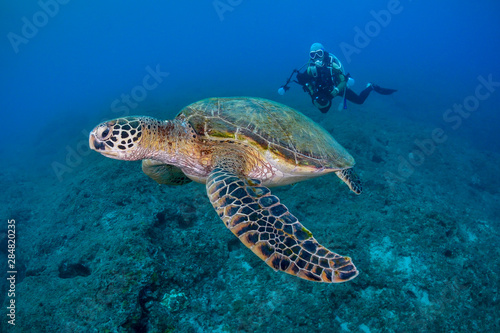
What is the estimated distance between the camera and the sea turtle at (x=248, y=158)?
1946mm

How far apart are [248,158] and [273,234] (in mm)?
1360

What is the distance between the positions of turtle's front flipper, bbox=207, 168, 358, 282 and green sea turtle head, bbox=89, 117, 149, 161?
1.05 meters

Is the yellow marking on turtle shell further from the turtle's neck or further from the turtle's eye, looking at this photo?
the turtle's eye

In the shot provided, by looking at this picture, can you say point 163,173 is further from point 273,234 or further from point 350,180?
point 350,180

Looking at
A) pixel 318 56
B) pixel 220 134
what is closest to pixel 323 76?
pixel 318 56

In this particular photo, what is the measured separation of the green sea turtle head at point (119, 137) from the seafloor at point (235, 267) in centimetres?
95

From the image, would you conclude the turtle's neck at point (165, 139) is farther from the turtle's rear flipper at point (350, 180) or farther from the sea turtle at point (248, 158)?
the turtle's rear flipper at point (350, 180)

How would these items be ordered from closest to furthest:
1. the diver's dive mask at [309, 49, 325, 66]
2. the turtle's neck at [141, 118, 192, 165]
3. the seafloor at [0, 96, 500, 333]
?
the seafloor at [0, 96, 500, 333]
the turtle's neck at [141, 118, 192, 165]
the diver's dive mask at [309, 49, 325, 66]

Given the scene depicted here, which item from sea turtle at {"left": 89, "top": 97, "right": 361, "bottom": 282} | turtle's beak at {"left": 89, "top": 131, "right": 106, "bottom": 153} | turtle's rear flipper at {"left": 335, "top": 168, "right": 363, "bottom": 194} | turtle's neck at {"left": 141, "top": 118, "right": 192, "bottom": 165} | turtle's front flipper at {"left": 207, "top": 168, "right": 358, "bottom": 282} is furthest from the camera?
turtle's rear flipper at {"left": 335, "top": 168, "right": 363, "bottom": 194}

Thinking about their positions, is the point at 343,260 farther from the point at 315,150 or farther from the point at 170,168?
the point at 170,168

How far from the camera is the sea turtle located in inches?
76.6

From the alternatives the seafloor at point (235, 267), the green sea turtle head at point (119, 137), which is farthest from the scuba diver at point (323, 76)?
the green sea turtle head at point (119, 137)

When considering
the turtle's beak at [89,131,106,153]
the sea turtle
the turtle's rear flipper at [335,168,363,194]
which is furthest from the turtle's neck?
the turtle's rear flipper at [335,168,363,194]

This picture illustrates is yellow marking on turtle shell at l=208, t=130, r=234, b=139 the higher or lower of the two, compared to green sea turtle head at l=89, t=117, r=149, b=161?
higher
